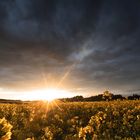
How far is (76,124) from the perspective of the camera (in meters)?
19.0

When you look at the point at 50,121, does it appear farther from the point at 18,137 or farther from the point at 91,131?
the point at 91,131

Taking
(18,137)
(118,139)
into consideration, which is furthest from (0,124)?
(18,137)

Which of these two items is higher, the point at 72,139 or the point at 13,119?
the point at 13,119

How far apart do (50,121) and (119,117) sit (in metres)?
4.51

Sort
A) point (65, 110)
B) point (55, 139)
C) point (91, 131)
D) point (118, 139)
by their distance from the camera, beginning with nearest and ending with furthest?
point (118, 139) → point (91, 131) → point (55, 139) → point (65, 110)

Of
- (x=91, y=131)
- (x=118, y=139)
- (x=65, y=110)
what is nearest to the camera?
(x=118, y=139)

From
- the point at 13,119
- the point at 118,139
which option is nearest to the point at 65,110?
the point at 13,119

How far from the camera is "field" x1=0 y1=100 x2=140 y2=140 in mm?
16328

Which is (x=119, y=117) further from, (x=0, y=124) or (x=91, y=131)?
(x=0, y=124)

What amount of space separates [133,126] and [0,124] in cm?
1046

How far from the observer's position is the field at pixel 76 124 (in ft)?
53.6

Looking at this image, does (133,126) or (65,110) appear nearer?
(133,126)

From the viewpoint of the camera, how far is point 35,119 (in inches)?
810

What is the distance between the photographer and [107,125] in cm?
1745
